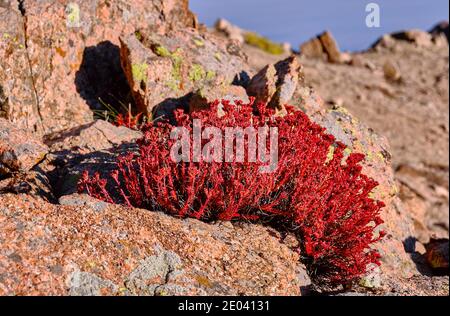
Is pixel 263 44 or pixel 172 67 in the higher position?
pixel 263 44

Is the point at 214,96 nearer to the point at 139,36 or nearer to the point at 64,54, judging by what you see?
the point at 139,36

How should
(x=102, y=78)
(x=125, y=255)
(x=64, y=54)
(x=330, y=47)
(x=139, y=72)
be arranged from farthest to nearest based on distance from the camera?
(x=330, y=47)
(x=102, y=78)
(x=64, y=54)
(x=139, y=72)
(x=125, y=255)

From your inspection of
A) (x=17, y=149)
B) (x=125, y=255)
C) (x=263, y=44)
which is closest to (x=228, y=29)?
(x=263, y=44)

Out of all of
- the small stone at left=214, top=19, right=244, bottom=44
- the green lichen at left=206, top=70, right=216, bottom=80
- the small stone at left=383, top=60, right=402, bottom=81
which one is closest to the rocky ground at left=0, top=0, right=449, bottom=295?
the green lichen at left=206, top=70, right=216, bottom=80

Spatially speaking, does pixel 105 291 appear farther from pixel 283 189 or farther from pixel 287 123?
pixel 287 123

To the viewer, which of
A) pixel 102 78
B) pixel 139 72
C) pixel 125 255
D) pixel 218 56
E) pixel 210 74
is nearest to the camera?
pixel 125 255

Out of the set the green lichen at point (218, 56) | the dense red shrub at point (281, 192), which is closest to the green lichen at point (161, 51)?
the green lichen at point (218, 56)

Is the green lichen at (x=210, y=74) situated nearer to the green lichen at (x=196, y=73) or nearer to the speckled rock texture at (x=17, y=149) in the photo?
the green lichen at (x=196, y=73)

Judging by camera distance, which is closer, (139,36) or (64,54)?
(64,54)
